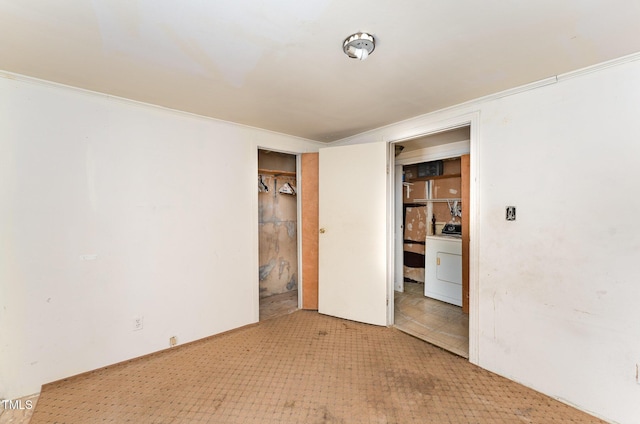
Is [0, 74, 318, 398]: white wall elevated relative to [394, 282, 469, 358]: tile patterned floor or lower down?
elevated

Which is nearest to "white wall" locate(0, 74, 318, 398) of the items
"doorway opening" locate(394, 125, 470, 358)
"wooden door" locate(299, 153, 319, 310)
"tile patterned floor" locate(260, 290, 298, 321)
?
"tile patterned floor" locate(260, 290, 298, 321)

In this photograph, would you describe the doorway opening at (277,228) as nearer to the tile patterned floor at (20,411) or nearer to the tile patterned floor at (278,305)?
the tile patterned floor at (278,305)

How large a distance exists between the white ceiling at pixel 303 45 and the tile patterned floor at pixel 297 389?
216 cm

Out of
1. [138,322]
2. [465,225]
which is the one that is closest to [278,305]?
[138,322]

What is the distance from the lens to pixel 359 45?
4.32ft

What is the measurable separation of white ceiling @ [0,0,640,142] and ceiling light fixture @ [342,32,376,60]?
31mm

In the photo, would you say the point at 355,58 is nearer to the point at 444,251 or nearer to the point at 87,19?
the point at 87,19

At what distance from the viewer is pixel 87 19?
1169 mm

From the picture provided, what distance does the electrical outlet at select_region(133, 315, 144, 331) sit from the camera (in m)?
2.11

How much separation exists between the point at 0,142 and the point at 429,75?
9.48ft

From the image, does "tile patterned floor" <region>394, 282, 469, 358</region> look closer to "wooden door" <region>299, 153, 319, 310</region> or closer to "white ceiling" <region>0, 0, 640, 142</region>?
"wooden door" <region>299, 153, 319, 310</region>

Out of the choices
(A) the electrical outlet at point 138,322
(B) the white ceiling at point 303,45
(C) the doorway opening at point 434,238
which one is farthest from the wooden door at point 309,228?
(A) the electrical outlet at point 138,322

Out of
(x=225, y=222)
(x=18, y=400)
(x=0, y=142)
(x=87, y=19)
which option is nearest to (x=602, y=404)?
(x=225, y=222)

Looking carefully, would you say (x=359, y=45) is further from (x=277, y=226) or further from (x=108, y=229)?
(x=277, y=226)
